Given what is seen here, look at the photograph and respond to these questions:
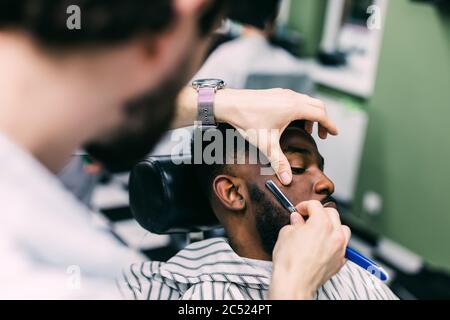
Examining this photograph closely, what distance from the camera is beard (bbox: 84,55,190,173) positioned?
772 millimetres

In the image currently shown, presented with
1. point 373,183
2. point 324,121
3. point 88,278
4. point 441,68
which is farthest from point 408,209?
point 88,278

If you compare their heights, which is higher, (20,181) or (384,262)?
(20,181)

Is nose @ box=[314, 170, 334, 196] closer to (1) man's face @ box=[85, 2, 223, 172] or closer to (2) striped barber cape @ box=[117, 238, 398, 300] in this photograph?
(2) striped barber cape @ box=[117, 238, 398, 300]

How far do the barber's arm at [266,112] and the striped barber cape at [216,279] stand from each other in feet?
0.76

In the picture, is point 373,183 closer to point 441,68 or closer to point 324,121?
point 441,68

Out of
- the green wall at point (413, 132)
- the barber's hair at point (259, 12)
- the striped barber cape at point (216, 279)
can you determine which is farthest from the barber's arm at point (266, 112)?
the green wall at point (413, 132)

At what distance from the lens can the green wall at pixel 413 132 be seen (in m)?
2.51

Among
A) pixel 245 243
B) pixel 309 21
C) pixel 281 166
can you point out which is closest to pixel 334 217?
pixel 281 166

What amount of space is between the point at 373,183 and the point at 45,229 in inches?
96.5

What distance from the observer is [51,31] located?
676mm

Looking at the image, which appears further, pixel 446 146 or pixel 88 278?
pixel 446 146

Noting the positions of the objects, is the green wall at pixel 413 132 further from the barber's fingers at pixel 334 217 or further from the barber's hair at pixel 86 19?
the barber's hair at pixel 86 19

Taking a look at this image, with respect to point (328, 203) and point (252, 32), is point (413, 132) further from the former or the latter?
point (328, 203)

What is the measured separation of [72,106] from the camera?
0.74 metres
